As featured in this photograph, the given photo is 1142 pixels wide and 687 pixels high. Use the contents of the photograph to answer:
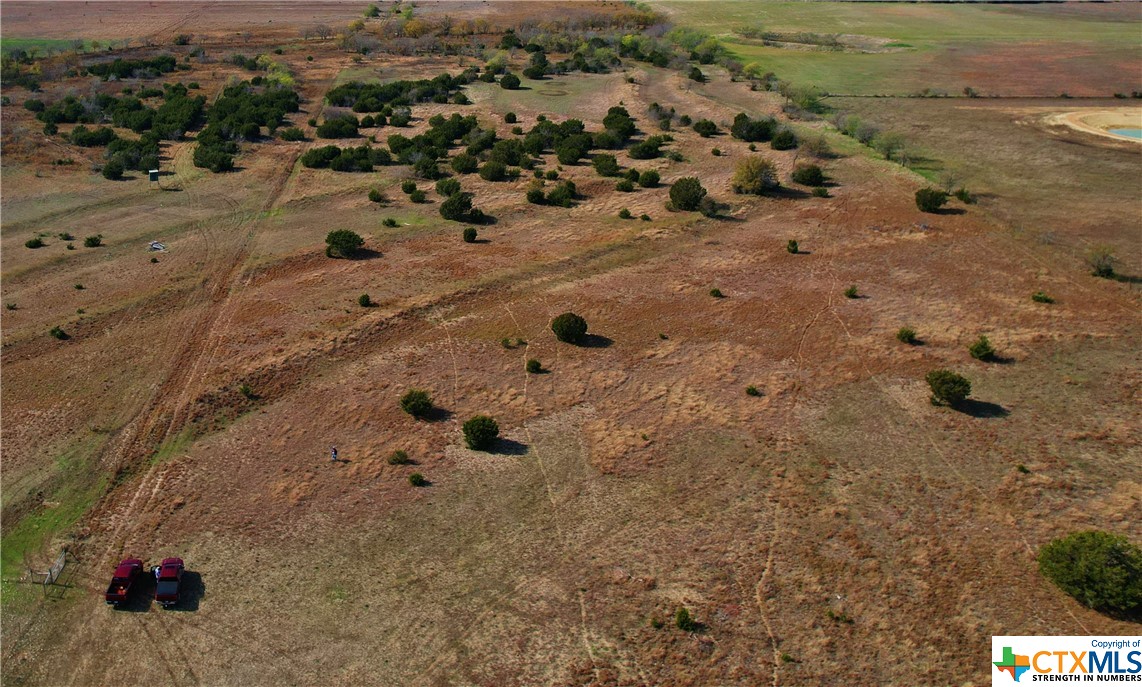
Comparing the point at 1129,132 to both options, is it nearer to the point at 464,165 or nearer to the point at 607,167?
the point at 607,167

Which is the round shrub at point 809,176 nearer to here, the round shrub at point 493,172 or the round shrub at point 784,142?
the round shrub at point 784,142

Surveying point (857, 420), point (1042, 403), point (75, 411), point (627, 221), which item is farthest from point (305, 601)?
point (627, 221)

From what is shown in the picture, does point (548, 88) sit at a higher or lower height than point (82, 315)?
higher

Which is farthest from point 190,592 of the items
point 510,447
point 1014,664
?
point 1014,664

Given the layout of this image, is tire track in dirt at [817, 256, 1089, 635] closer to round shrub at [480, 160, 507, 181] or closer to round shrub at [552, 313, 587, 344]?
round shrub at [552, 313, 587, 344]

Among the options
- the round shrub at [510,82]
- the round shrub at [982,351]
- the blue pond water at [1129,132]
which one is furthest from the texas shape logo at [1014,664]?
the round shrub at [510,82]

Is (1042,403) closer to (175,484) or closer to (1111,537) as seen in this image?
(1111,537)
